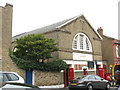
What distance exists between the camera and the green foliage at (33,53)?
16862mm

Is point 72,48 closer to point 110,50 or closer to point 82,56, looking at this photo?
point 82,56

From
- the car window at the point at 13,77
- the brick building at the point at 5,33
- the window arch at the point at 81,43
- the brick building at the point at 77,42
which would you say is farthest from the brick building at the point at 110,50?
the car window at the point at 13,77

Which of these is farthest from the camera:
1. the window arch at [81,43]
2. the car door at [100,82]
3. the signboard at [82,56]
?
the window arch at [81,43]

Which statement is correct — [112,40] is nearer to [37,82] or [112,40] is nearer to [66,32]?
[66,32]

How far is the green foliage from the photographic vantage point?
664 inches

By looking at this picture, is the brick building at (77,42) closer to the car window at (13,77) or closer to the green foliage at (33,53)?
the green foliage at (33,53)

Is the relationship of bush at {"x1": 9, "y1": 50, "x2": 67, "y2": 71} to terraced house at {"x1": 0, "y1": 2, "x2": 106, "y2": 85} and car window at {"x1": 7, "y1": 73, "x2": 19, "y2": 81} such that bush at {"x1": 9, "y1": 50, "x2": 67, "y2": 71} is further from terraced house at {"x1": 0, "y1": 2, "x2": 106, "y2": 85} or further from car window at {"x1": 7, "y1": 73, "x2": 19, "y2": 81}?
car window at {"x1": 7, "y1": 73, "x2": 19, "y2": 81}

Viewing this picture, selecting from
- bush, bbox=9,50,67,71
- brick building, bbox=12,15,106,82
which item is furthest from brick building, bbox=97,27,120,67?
bush, bbox=9,50,67,71

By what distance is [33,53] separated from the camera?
1688cm

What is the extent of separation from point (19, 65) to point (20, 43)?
2.24 m

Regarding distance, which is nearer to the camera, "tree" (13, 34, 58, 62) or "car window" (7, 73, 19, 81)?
"car window" (7, 73, 19, 81)

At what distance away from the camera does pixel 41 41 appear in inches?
679

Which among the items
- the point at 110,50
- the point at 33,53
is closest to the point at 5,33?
the point at 33,53

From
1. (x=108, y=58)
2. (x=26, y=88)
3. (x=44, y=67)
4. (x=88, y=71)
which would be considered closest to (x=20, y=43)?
(x=44, y=67)
